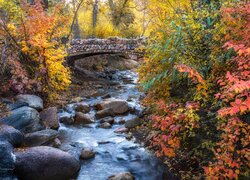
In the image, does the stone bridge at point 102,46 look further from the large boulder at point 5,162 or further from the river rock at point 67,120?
the large boulder at point 5,162

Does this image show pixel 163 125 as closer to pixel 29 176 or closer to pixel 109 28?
pixel 29 176

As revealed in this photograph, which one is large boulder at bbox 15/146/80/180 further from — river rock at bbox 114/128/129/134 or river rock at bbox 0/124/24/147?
river rock at bbox 114/128/129/134

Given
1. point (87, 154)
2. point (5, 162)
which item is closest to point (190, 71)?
point (87, 154)

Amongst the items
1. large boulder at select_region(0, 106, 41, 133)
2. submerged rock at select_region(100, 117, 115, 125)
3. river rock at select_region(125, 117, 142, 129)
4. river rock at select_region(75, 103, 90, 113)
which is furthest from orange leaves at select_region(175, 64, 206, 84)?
river rock at select_region(75, 103, 90, 113)

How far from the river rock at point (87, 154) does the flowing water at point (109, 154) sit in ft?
0.45

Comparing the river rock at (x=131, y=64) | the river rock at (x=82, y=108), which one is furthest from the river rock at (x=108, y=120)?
the river rock at (x=131, y=64)

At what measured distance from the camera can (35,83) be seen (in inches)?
433

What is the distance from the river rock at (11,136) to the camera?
6859 mm


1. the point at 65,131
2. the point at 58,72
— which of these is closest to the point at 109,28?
the point at 58,72

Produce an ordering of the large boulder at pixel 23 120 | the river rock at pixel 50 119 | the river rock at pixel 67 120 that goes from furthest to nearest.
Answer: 1. the river rock at pixel 67 120
2. the river rock at pixel 50 119
3. the large boulder at pixel 23 120

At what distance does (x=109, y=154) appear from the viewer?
798 centimetres

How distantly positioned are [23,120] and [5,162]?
2652 millimetres

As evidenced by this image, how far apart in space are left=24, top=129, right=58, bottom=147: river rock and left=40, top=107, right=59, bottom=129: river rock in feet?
3.97

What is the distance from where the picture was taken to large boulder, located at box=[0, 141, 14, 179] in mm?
5891
